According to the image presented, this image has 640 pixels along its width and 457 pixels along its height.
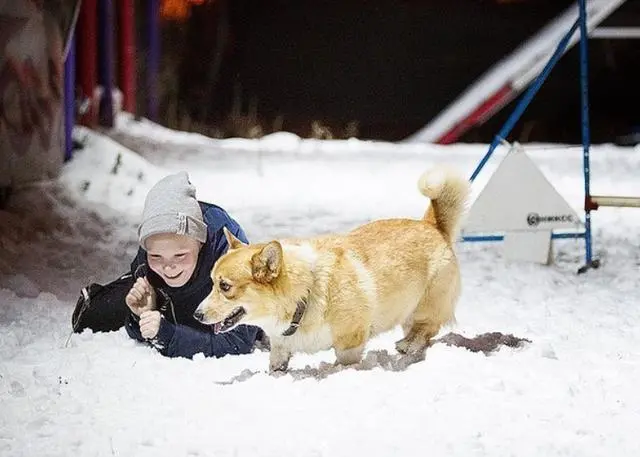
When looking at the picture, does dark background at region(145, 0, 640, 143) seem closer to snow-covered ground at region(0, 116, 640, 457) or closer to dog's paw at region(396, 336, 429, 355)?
snow-covered ground at region(0, 116, 640, 457)

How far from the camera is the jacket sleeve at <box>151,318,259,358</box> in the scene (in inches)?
162

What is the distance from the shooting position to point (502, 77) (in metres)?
14.5

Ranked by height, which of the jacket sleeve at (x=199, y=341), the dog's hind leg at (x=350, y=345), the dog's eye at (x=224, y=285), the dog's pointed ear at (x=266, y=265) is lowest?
the jacket sleeve at (x=199, y=341)

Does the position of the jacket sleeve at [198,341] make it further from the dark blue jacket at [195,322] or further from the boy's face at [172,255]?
the boy's face at [172,255]

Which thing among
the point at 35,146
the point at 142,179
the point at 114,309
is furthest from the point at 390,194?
A: the point at 114,309

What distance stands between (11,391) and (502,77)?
11765 millimetres

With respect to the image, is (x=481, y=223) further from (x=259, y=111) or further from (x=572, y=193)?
(x=259, y=111)

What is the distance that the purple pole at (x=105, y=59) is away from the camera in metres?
11.5

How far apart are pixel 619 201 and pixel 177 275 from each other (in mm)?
3115

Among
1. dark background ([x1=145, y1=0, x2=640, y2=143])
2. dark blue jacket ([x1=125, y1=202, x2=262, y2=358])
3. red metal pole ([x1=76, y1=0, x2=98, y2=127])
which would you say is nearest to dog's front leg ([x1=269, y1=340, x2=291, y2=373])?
dark blue jacket ([x1=125, y1=202, x2=262, y2=358])

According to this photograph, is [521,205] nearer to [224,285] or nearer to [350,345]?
[350,345]

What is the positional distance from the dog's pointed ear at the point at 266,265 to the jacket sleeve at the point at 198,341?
615 millimetres

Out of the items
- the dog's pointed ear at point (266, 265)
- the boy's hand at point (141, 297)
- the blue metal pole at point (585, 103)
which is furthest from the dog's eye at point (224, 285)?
the blue metal pole at point (585, 103)

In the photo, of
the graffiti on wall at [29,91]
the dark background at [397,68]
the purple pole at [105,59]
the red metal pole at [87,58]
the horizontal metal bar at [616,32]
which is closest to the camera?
the graffiti on wall at [29,91]
